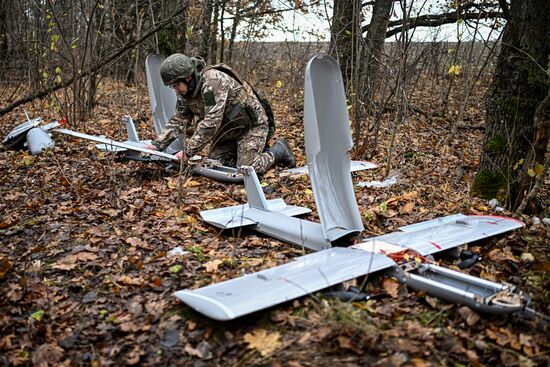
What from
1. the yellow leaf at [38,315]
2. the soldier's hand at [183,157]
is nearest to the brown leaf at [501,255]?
the soldier's hand at [183,157]

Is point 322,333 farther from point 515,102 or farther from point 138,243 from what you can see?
point 515,102

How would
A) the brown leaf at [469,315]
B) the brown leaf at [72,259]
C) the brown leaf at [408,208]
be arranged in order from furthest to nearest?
the brown leaf at [408,208] → the brown leaf at [72,259] → the brown leaf at [469,315]

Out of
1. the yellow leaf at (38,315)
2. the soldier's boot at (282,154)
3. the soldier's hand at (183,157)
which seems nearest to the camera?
the yellow leaf at (38,315)

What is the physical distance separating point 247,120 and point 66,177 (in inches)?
95.4

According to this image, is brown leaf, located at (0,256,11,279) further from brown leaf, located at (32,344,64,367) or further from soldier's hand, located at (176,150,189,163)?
soldier's hand, located at (176,150,189,163)

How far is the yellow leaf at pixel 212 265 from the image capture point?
11.9ft

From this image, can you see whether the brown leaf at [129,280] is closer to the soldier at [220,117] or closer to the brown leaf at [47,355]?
the brown leaf at [47,355]

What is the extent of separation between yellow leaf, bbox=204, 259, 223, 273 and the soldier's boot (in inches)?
125

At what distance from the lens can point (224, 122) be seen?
652 centimetres

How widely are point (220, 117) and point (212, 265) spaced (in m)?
2.82

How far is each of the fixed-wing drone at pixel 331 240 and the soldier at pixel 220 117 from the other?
178cm

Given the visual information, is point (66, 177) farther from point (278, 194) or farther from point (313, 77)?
point (313, 77)

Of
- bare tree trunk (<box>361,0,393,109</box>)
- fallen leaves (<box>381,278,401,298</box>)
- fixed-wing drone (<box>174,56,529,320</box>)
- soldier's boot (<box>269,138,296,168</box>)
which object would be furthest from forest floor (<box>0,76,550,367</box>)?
bare tree trunk (<box>361,0,393,109</box>)

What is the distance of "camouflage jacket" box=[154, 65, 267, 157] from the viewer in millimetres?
6074
